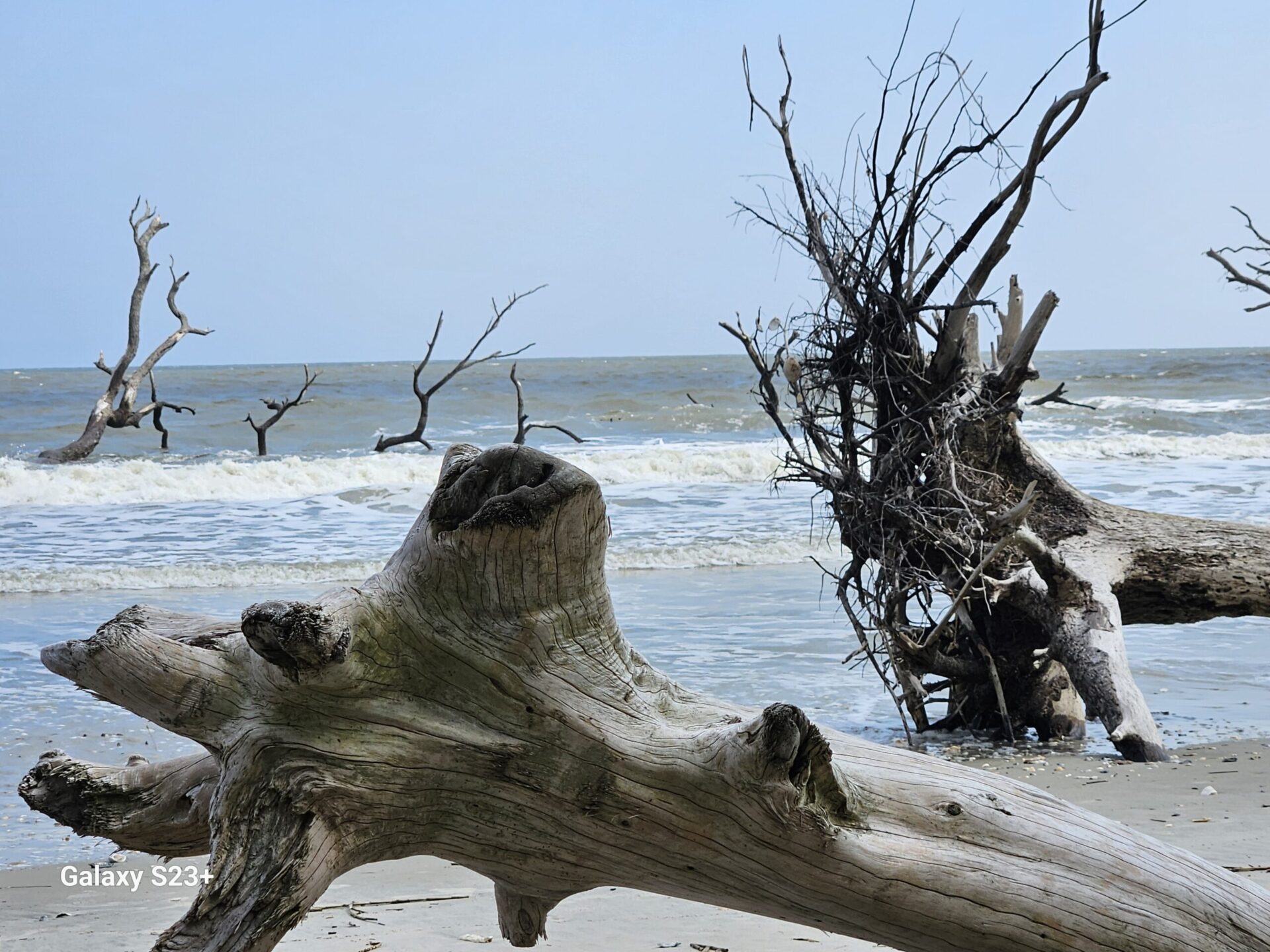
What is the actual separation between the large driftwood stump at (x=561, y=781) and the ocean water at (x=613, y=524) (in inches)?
106

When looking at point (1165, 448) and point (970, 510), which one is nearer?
point (970, 510)

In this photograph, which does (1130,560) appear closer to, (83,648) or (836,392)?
(836,392)

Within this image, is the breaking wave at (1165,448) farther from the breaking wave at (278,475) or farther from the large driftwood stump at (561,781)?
the large driftwood stump at (561,781)

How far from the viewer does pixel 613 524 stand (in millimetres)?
13453

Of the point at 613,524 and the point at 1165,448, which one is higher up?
the point at 1165,448

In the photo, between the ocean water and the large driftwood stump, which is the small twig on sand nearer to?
the ocean water

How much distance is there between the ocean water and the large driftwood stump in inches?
106

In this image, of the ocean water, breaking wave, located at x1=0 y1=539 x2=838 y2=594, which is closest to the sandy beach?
the ocean water

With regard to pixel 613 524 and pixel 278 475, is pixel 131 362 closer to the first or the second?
pixel 278 475

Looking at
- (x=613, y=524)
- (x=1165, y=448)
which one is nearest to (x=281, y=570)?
(x=613, y=524)

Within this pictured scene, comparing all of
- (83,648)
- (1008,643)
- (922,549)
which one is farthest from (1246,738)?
(83,648)

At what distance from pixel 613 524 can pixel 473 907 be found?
9930 millimetres

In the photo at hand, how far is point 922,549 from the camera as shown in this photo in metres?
5.39

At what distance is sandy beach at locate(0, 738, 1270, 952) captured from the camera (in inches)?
126
